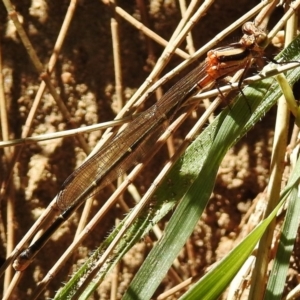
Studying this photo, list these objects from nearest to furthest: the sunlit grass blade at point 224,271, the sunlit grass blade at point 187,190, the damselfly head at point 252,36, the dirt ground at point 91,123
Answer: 1. the sunlit grass blade at point 224,271
2. the sunlit grass blade at point 187,190
3. the damselfly head at point 252,36
4. the dirt ground at point 91,123

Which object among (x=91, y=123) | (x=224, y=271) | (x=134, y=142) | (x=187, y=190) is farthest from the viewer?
(x=91, y=123)

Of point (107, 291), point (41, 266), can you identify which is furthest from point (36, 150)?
point (107, 291)

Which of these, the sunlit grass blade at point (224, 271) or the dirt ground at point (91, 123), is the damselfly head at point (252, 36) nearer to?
the dirt ground at point (91, 123)

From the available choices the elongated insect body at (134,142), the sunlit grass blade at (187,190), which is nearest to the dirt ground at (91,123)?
the elongated insect body at (134,142)

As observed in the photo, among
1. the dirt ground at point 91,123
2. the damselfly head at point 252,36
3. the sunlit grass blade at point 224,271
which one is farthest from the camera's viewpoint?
the dirt ground at point 91,123

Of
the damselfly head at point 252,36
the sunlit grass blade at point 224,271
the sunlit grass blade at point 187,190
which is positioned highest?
the damselfly head at point 252,36

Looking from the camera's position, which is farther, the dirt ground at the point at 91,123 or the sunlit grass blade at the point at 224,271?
the dirt ground at the point at 91,123

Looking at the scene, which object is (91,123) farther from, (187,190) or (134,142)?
(187,190)

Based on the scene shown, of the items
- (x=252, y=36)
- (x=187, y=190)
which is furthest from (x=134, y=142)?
(x=252, y=36)

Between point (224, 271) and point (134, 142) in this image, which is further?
point (134, 142)
